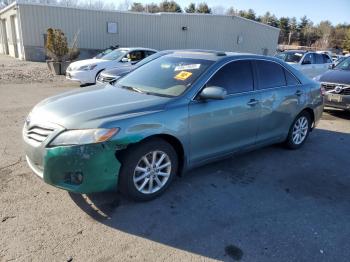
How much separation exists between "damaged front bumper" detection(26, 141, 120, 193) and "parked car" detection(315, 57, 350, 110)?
6.99 metres

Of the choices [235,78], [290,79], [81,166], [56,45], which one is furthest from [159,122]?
[56,45]

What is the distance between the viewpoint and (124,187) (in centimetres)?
343

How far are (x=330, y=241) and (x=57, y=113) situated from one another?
308cm

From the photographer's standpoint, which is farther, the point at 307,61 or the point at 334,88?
the point at 307,61

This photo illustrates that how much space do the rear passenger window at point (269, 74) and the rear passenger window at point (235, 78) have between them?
242mm

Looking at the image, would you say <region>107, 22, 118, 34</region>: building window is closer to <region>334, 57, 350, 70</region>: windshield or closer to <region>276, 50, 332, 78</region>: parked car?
<region>276, 50, 332, 78</region>: parked car

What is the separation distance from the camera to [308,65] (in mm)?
13172

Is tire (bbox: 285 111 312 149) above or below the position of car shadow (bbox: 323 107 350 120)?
above

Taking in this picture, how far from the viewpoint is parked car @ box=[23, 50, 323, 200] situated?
3.14m

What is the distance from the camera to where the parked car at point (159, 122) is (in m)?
3.14

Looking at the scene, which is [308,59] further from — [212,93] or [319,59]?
[212,93]

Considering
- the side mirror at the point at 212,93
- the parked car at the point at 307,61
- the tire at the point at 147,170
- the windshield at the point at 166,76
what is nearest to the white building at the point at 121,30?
→ the parked car at the point at 307,61

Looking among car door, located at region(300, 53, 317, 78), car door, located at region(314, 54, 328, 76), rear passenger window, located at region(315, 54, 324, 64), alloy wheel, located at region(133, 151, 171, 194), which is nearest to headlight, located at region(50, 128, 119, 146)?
alloy wheel, located at region(133, 151, 171, 194)

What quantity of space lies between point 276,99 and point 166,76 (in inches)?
72.7
